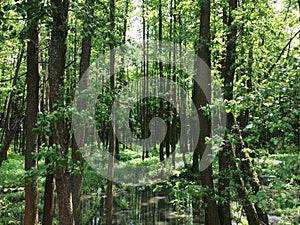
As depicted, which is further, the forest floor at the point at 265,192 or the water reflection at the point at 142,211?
the water reflection at the point at 142,211

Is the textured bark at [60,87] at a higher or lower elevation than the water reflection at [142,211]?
higher

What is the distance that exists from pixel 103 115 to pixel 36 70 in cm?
309

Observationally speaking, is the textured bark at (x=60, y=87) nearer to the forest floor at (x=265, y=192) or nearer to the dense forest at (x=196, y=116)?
the dense forest at (x=196, y=116)

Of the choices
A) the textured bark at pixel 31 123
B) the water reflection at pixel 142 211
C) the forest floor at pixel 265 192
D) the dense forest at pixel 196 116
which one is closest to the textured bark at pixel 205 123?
the dense forest at pixel 196 116

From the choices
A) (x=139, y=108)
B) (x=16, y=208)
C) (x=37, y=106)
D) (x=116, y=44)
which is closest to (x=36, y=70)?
(x=37, y=106)

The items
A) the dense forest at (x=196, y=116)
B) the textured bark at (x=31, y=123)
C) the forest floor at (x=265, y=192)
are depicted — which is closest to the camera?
the forest floor at (x=265, y=192)

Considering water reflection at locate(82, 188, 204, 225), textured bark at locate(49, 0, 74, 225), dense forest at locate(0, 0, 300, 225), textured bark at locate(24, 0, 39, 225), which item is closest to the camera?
dense forest at locate(0, 0, 300, 225)

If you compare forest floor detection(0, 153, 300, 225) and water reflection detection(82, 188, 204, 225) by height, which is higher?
forest floor detection(0, 153, 300, 225)

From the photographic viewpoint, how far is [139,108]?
31625 millimetres

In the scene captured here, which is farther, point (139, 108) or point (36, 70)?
point (139, 108)

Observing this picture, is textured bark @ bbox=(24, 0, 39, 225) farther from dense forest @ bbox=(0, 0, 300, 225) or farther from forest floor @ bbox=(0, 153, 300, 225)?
forest floor @ bbox=(0, 153, 300, 225)

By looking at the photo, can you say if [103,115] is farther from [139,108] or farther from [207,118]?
[139,108]

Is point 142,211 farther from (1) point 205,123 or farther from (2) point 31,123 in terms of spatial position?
(2) point 31,123

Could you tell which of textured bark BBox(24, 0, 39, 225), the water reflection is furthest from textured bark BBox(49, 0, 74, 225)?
the water reflection
